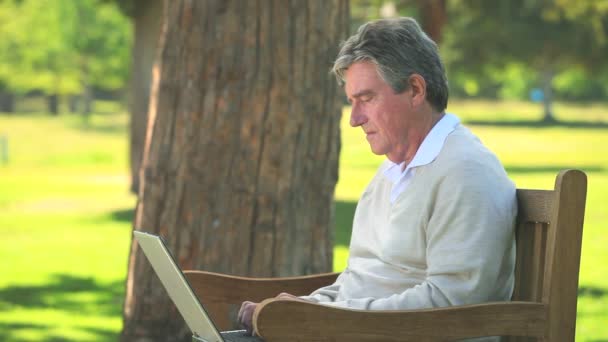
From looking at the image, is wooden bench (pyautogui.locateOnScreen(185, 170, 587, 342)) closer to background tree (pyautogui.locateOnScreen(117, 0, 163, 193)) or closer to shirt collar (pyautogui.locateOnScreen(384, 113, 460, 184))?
shirt collar (pyautogui.locateOnScreen(384, 113, 460, 184))

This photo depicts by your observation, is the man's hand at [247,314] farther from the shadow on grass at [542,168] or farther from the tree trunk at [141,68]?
the shadow on grass at [542,168]

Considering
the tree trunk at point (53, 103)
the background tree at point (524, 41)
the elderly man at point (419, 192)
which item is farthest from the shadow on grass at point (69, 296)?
the tree trunk at point (53, 103)

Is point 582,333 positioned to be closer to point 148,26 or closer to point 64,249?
point 64,249

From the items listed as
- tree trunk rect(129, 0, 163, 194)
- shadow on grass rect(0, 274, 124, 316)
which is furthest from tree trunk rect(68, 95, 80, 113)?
shadow on grass rect(0, 274, 124, 316)

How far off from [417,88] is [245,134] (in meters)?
2.47

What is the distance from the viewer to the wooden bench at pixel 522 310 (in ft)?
9.93

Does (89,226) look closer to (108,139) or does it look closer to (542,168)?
(542,168)

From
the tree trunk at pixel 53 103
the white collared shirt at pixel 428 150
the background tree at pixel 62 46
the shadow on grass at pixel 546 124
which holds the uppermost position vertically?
the background tree at pixel 62 46

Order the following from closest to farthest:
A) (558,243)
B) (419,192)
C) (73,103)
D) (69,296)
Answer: (558,243), (419,192), (69,296), (73,103)

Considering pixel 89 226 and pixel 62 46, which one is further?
pixel 62 46

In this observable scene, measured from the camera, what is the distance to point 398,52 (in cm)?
337

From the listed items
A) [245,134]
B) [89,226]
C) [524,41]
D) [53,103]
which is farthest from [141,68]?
[53,103]

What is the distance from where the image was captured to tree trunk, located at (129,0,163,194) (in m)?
19.6

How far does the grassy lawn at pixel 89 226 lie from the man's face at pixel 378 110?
453 centimetres
